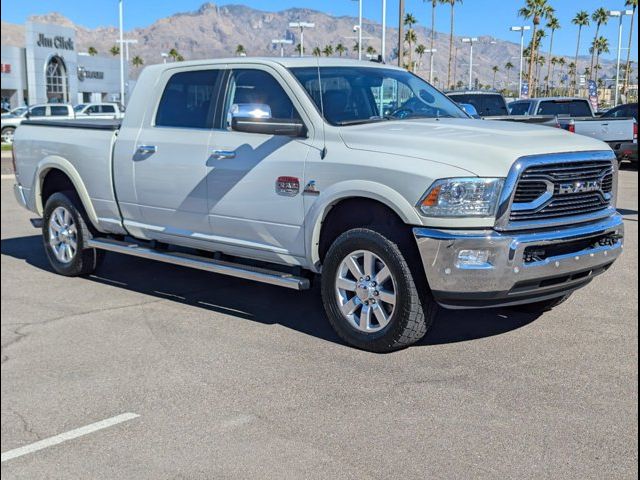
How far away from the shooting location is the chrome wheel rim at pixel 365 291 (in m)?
4.99

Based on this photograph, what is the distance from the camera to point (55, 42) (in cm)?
6038

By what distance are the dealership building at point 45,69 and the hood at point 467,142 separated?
55.6 metres

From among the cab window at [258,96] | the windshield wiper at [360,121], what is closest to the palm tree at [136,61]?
the cab window at [258,96]

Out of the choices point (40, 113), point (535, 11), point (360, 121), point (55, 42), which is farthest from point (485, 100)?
point (55, 42)

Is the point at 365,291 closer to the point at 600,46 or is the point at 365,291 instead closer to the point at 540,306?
the point at 540,306

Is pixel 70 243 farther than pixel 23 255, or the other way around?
pixel 23 255

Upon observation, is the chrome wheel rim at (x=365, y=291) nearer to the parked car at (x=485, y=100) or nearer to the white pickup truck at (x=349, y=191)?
the white pickup truck at (x=349, y=191)

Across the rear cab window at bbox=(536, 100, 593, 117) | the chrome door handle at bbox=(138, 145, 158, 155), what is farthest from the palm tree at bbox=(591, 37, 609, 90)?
the rear cab window at bbox=(536, 100, 593, 117)

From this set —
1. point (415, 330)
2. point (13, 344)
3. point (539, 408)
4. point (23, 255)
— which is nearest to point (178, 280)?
point (23, 255)

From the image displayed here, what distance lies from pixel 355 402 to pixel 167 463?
1.27 metres

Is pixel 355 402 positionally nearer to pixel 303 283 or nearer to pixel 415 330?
pixel 415 330

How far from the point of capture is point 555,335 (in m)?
5.39

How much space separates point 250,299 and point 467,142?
254cm

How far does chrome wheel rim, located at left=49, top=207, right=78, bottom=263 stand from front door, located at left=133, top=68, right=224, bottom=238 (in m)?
1.00
